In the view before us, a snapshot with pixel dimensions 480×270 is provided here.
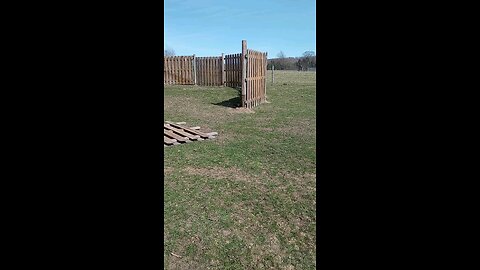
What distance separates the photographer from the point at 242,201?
3619 mm

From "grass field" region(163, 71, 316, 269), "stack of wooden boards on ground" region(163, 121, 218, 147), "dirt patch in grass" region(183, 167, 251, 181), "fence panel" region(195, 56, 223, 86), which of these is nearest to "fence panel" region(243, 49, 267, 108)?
"fence panel" region(195, 56, 223, 86)

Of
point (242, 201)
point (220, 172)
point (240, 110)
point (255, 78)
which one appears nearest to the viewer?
point (242, 201)

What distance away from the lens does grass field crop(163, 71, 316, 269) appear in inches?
103

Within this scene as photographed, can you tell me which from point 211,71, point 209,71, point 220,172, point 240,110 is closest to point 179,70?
point 209,71

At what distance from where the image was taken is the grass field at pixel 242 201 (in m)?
2.60

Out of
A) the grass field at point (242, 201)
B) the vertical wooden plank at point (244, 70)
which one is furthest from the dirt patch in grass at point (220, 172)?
the vertical wooden plank at point (244, 70)

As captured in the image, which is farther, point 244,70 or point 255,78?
point 255,78

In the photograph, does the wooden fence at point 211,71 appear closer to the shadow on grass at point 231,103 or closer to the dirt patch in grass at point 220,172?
the shadow on grass at point 231,103

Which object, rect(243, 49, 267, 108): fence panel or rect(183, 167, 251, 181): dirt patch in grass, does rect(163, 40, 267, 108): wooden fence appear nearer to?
rect(243, 49, 267, 108): fence panel

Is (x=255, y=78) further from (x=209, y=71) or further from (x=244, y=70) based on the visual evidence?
(x=209, y=71)
